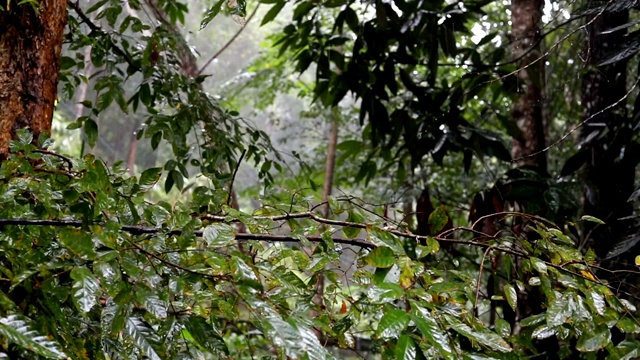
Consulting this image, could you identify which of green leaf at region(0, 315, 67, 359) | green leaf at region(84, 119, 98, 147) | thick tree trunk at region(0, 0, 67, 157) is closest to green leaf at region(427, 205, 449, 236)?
green leaf at region(0, 315, 67, 359)

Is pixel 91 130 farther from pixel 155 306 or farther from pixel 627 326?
pixel 627 326

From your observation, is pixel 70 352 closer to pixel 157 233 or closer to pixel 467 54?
pixel 157 233

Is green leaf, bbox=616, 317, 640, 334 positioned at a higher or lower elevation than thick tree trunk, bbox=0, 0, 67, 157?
lower

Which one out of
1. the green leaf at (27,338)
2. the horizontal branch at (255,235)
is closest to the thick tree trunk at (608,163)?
the horizontal branch at (255,235)

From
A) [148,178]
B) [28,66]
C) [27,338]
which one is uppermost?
[28,66]

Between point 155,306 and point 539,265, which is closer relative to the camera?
point 155,306

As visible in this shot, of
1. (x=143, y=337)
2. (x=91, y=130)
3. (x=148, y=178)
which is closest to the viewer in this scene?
(x=143, y=337)

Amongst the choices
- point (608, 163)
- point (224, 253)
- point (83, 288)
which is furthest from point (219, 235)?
point (608, 163)

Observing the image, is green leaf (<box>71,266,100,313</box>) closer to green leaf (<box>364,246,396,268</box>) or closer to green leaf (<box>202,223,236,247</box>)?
green leaf (<box>202,223,236,247</box>)

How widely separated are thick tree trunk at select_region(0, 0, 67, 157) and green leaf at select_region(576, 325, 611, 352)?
31.8 inches

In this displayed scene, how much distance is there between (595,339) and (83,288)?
573 millimetres

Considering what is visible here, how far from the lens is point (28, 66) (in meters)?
0.90

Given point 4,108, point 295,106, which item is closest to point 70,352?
point 4,108

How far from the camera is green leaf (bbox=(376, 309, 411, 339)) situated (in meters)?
0.53
